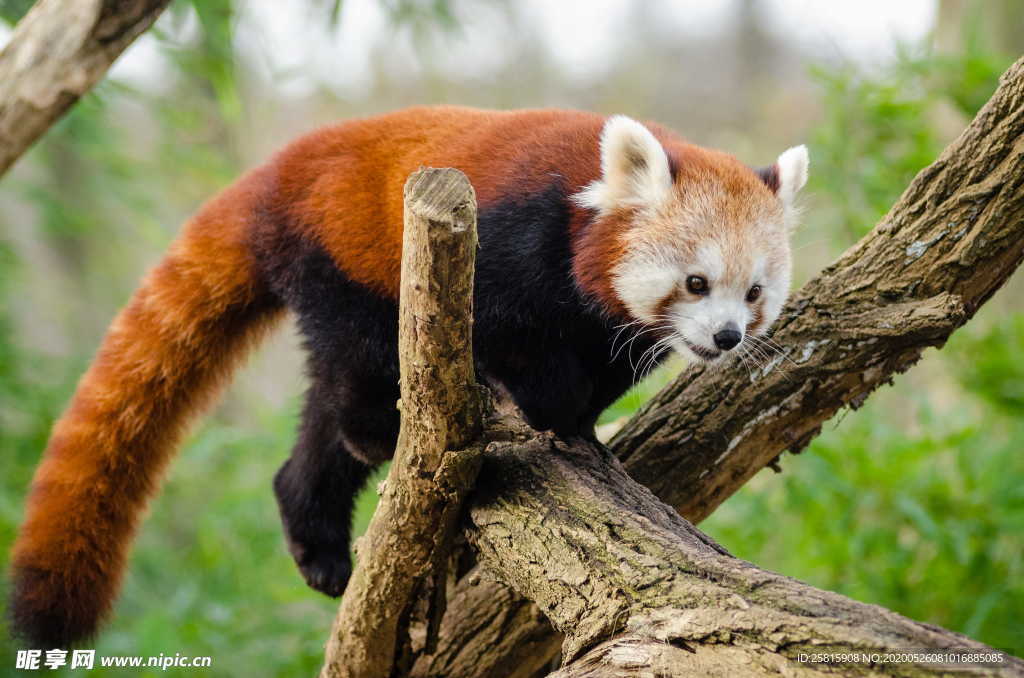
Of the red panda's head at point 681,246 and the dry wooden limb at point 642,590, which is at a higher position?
the red panda's head at point 681,246

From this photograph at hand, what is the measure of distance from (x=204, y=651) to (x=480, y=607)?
2288 mm

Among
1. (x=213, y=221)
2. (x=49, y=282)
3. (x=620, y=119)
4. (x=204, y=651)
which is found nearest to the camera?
(x=620, y=119)

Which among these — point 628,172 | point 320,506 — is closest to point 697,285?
point 628,172

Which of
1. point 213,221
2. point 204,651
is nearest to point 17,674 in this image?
point 204,651

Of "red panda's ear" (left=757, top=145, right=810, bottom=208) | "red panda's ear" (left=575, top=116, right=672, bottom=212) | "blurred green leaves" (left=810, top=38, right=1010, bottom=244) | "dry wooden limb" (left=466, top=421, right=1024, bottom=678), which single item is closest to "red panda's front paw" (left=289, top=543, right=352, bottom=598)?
"dry wooden limb" (left=466, top=421, right=1024, bottom=678)

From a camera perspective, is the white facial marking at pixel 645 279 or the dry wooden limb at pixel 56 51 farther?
the dry wooden limb at pixel 56 51

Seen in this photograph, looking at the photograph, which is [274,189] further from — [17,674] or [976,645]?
[17,674]

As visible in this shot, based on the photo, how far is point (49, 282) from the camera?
7.08m

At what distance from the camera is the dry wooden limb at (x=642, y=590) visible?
59.3 inches

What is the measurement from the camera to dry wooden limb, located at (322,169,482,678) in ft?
5.99

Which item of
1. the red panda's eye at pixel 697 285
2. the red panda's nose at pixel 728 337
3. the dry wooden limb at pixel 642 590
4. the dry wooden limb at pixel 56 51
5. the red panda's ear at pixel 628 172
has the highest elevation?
the dry wooden limb at pixel 56 51

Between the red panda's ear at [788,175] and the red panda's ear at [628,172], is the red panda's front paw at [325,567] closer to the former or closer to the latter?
the red panda's ear at [628,172]

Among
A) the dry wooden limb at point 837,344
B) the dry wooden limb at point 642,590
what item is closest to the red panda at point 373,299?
the dry wooden limb at point 837,344

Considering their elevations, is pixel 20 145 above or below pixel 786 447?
above
